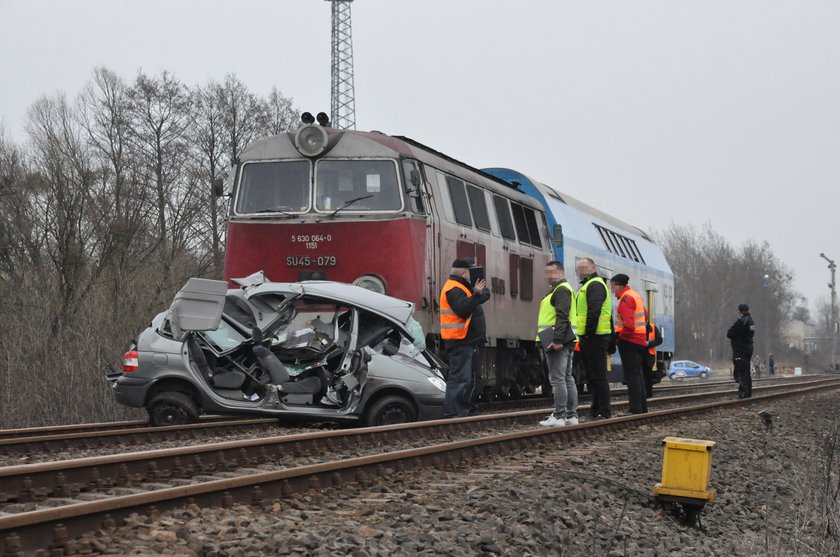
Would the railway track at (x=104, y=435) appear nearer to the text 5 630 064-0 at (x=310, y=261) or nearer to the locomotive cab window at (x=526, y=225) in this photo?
the text 5 630 064-0 at (x=310, y=261)

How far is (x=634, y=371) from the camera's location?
13523 mm

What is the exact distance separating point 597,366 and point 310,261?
151 inches

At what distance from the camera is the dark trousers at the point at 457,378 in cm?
1195

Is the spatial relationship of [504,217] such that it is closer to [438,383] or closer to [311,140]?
[311,140]

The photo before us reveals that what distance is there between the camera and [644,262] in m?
25.3

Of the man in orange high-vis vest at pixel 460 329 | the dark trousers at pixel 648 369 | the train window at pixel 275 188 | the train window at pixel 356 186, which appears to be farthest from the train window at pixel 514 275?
the man in orange high-vis vest at pixel 460 329

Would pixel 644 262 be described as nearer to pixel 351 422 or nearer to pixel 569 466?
pixel 351 422

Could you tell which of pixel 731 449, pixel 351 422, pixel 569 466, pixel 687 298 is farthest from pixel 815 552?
pixel 687 298

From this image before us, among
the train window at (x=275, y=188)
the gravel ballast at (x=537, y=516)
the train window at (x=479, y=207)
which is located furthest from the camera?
the train window at (x=479, y=207)

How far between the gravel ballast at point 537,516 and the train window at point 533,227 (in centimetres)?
734

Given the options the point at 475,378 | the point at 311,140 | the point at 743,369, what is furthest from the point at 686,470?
the point at 743,369

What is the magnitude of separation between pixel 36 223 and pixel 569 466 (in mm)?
21990

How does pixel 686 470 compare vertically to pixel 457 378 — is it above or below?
below

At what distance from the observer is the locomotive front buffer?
24.9ft
